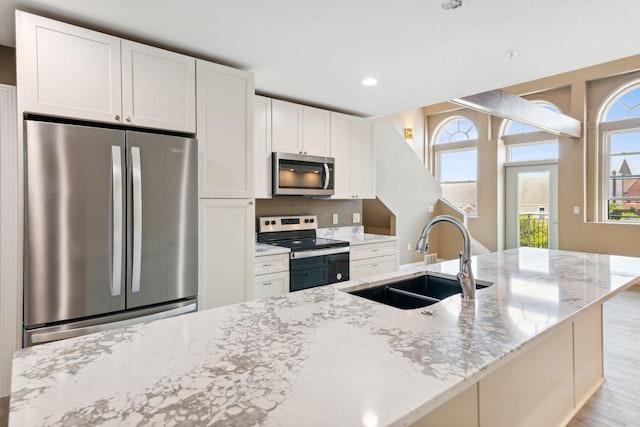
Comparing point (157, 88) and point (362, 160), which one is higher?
point (157, 88)

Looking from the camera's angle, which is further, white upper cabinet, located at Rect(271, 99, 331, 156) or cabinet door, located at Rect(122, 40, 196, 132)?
white upper cabinet, located at Rect(271, 99, 331, 156)

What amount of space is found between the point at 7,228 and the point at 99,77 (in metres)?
1.16

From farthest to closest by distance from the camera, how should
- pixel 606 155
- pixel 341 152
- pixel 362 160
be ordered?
pixel 606 155 → pixel 362 160 → pixel 341 152

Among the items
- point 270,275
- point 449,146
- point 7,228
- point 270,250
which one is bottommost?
point 270,275

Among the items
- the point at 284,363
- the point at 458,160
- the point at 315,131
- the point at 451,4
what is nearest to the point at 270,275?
the point at 315,131

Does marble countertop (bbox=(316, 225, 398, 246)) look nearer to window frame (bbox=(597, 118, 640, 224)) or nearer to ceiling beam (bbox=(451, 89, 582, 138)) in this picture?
ceiling beam (bbox=(451, 89, 582, 138))

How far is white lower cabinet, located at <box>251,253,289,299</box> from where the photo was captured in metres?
3.00

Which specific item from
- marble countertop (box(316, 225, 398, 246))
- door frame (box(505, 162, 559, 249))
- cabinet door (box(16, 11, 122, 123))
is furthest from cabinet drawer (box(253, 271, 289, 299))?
door frame (box(505, 162, 559, 249))

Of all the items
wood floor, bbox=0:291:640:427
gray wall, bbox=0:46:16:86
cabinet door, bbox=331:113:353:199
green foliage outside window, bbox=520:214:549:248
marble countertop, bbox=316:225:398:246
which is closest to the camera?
wood floor, bbox=0:291:640:427

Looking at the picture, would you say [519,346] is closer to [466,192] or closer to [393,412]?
[393,412]

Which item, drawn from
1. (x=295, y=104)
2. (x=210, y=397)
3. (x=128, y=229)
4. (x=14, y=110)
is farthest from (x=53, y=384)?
(x=295, y=104)

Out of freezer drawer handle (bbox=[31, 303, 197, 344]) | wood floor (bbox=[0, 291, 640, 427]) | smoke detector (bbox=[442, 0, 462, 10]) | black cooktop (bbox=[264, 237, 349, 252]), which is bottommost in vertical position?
wood floor (bbox=[0, 291, 640, 427])

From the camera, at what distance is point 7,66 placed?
2.38 meters

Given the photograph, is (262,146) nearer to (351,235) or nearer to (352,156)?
(352,156)
